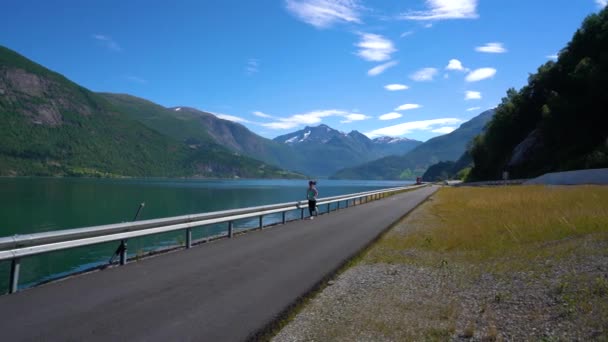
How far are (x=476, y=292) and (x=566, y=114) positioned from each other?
60599 millimetres

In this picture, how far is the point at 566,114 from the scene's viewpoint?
2267 inches

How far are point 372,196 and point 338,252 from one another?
32812mm

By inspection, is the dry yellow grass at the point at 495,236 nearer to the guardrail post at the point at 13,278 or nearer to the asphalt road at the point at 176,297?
the asphalt road at the point at 176,297

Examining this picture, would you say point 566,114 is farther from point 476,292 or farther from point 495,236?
point 476,292

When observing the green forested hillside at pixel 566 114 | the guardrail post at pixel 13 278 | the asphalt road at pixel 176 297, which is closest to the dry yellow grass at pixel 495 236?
the asphalt road at pixel 176 297

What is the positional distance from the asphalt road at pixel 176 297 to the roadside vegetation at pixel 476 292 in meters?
0.72

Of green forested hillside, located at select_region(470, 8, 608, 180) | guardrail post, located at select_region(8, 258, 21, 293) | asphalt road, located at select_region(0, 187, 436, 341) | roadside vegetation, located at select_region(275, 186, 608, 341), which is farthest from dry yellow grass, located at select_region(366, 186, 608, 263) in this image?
green forested hillside, located at select_region(470, 8, 608, 180)

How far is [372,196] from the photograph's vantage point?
43812 millimetres

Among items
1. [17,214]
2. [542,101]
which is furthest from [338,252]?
[542,101]

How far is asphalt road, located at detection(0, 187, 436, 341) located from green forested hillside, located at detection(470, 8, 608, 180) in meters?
47.0

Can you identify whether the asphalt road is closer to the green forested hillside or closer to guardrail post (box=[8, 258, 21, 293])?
guardrail post (box=[8, 258, 21, 293])

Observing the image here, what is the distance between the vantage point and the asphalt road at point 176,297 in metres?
5.38

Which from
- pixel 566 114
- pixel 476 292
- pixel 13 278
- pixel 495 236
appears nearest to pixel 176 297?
pixel 13 278

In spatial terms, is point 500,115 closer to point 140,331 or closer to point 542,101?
point 542,101
